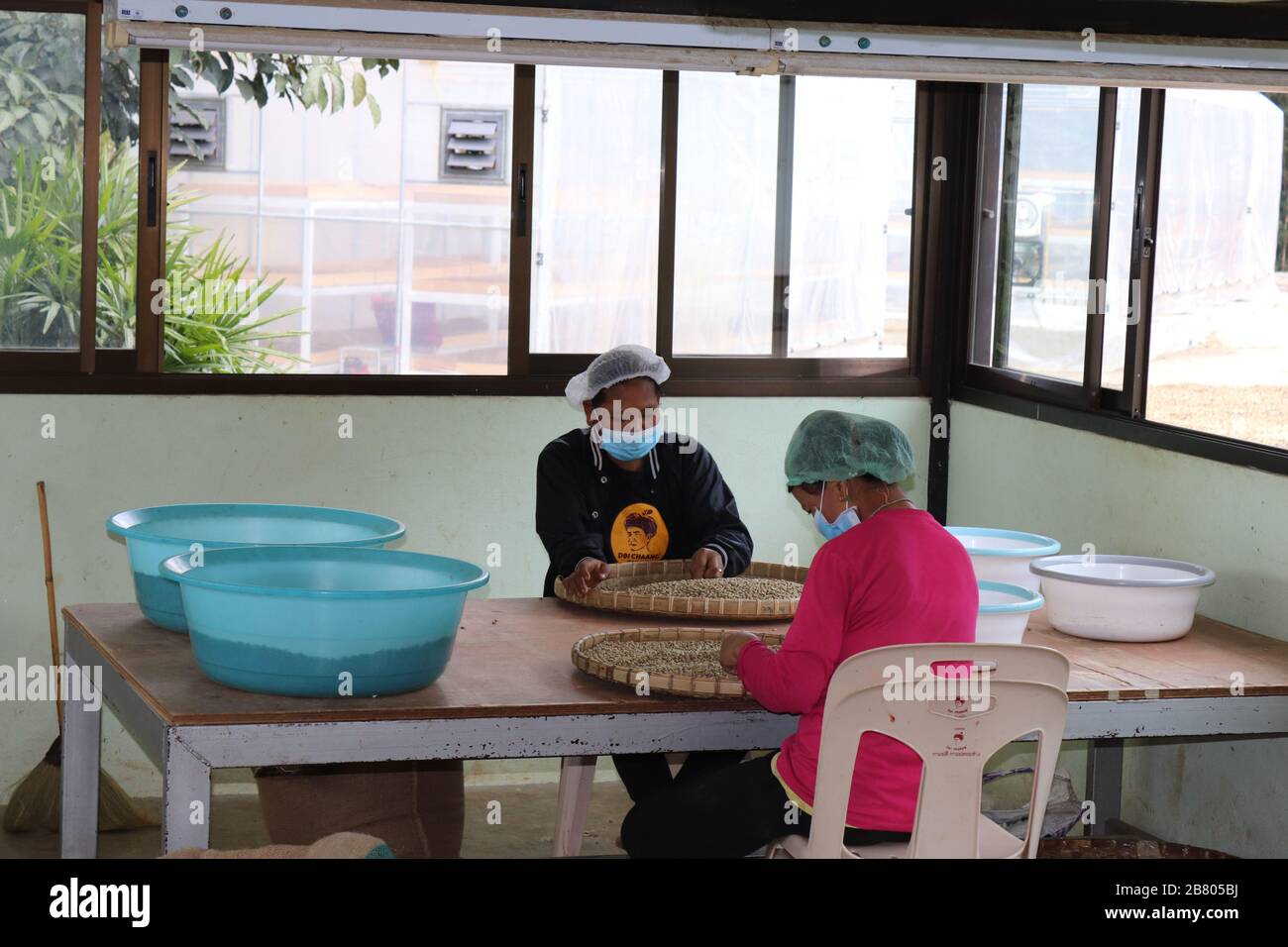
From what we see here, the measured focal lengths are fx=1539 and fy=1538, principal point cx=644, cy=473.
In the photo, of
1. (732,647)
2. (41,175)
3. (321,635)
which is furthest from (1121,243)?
(41,175)

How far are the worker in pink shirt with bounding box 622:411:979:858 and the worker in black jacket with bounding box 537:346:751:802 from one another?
81cm

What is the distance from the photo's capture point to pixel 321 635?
2.34m

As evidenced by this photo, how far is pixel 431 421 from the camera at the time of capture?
14.1ft

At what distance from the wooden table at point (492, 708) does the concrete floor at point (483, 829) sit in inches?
39.9

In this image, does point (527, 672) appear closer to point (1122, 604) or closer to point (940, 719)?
point (940, 719)

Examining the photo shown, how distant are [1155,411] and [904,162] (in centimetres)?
134

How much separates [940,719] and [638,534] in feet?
4.50

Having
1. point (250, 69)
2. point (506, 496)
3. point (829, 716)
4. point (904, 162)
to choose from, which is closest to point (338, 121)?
point (250, 69)

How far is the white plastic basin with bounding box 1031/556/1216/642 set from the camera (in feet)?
9.71

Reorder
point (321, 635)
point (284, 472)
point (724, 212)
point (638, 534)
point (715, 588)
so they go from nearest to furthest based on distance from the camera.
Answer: point (321, 635)
point (715, 588)
point (638, 534)
point (284, 472)
point (724, 212)

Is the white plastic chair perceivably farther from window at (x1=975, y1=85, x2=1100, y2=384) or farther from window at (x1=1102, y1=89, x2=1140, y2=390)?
window at (x1=975, y1=85, x2=1100, y2=384)

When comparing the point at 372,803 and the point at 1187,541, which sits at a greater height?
the point at 1187,541

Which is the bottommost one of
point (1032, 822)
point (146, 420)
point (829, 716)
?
point (1032, 822)

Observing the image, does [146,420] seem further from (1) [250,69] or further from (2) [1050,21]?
(2) [1050,21]
